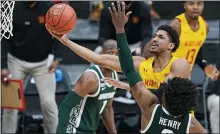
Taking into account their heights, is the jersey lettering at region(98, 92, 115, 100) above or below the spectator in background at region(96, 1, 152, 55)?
below

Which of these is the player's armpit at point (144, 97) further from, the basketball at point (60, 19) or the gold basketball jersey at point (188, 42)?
the gold basketball jersey at point (188, 42)

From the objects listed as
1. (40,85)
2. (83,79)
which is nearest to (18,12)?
(40,85)

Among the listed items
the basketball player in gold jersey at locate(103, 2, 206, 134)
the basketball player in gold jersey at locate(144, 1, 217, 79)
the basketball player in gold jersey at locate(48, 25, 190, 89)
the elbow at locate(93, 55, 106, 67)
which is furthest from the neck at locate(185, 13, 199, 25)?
the basketball player in gold jersey at locate(103, 2, 206, 134)

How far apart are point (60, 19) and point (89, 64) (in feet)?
12.4

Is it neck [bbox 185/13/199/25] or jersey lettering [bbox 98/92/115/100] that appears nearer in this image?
jersey lettering [bbox 98/92/115/100]

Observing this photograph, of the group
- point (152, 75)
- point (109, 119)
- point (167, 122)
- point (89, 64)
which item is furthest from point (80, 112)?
point (89, 64)

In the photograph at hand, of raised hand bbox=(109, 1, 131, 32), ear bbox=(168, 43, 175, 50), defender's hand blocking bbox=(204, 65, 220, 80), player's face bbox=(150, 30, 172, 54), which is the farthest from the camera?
defender's hand blocking bbox=(204, 65, 220, 80)

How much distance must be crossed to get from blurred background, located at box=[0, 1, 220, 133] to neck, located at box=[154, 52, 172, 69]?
85.7 inches

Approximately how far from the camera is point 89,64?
9156 millimetres

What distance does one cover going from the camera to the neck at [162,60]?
563 centimetres

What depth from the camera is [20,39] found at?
26.2ft

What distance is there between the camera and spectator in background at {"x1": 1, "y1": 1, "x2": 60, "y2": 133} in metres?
7.91

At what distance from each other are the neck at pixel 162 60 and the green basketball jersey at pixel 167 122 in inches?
46.7

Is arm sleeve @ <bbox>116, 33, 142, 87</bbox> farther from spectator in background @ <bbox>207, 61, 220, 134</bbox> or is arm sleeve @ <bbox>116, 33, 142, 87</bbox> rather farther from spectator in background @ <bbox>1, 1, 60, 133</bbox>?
spectator in background @ <bbox>207, 61, 220, 134</bbox>
